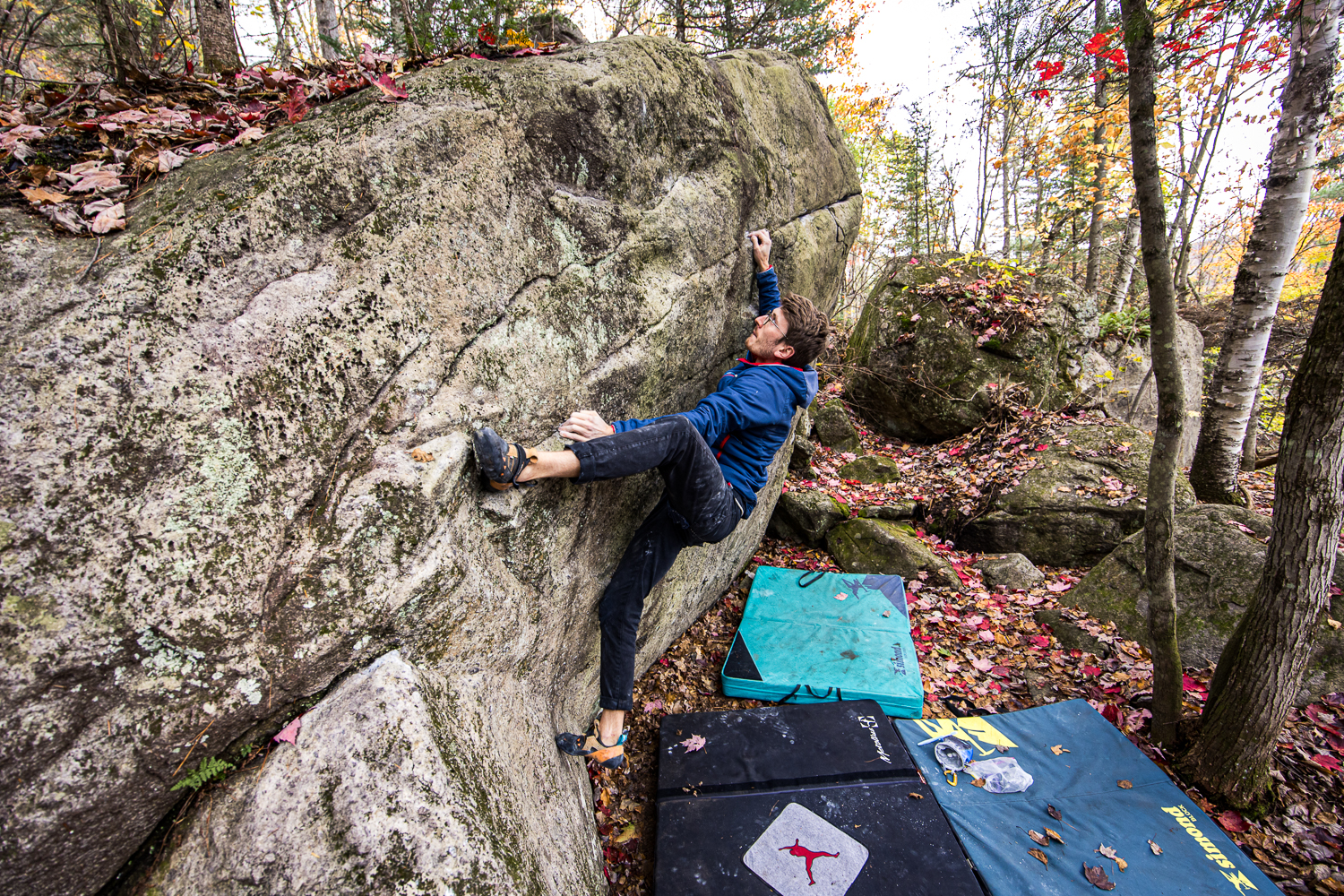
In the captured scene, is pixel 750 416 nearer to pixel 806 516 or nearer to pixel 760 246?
pixel 760 246

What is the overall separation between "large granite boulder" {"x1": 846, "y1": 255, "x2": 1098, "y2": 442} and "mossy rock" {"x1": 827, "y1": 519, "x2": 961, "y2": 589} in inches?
157

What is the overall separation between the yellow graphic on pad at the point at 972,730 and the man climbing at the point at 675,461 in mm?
2270

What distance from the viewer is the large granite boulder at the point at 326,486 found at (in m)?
1.75

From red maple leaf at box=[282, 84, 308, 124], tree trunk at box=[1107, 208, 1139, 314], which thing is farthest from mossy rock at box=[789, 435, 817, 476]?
tree trunk at box=[1107, 208, 1139, 314]

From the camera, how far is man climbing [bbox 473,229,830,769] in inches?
113

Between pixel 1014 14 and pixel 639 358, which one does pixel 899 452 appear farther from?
pixel 639 358

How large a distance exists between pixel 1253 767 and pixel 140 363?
20.5 ft

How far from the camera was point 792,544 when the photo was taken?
726 cm

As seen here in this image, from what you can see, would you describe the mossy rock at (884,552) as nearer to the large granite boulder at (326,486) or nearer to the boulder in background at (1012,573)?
the boulder in background at (1012,573)

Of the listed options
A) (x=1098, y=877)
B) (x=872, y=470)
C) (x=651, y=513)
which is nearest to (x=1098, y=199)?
(x=872, y=470)

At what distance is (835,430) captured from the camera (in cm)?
A: 992

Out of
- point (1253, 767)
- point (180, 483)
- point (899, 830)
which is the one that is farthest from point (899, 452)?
point (180, 483)

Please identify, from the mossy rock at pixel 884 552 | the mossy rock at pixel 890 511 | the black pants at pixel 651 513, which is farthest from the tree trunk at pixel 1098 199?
the black pants at pixel 651 513

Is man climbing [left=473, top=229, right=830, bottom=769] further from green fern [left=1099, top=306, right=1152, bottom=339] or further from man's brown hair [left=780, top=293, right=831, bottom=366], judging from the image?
green fern [left=1099, top=306, right=1152, bottom=339]
